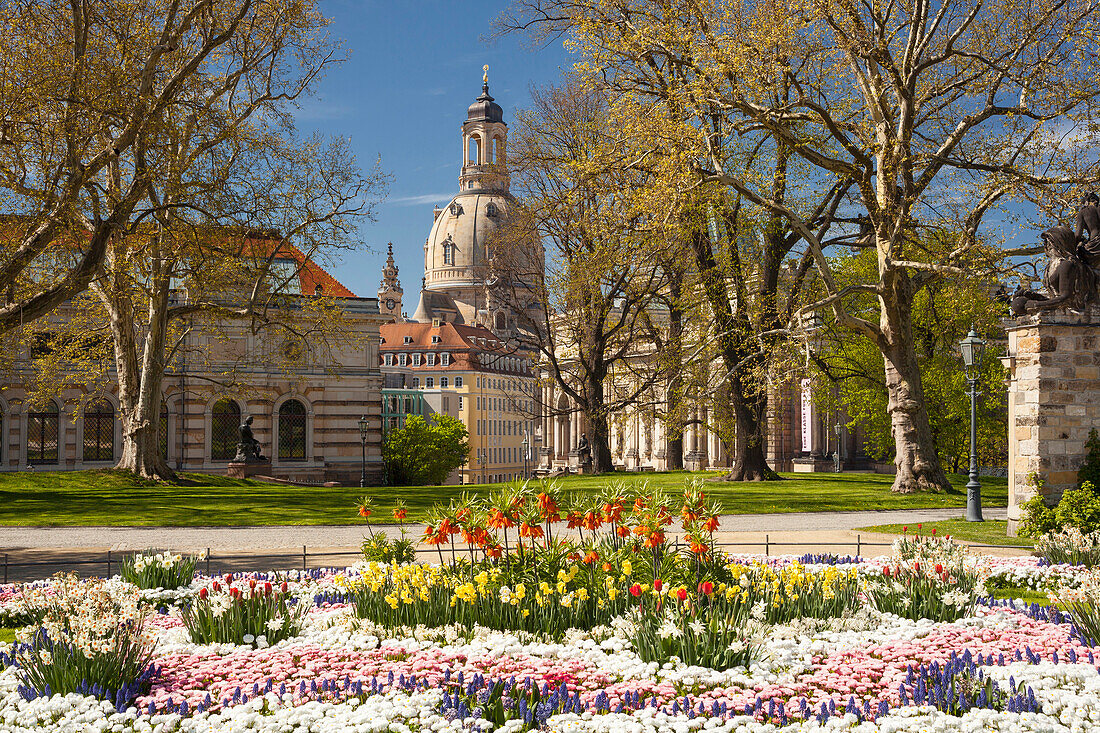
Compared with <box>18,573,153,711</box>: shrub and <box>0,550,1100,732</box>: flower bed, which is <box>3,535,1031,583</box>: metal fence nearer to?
<box>0,550,1100,732</box>: flower bed

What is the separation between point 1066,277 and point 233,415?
1800 inches

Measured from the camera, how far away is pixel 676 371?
3406cm

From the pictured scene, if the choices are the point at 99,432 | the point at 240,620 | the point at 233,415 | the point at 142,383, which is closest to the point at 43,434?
the point at 99,432

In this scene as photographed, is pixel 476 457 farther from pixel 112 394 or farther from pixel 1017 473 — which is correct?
pixel 1017 473

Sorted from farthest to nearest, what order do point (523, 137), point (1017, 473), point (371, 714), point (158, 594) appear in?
point (523, 137), point (1017, 473), point (158, 594), point (371, 714)

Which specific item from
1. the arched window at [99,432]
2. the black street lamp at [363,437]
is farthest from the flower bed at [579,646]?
the arched window at [99,432]

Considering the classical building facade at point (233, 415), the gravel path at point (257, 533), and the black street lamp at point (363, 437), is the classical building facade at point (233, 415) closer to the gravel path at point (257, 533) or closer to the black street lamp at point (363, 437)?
the black street lamp at point (363, 437)

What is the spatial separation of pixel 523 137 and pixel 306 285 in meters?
21.6

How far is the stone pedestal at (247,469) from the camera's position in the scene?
147ft

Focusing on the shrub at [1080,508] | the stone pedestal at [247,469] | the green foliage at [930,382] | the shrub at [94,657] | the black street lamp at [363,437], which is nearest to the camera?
the shrub at [94,657]

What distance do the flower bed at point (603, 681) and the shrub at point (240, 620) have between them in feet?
0.36

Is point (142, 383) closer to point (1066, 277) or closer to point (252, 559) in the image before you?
point (252, 559)

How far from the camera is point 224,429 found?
54.7m

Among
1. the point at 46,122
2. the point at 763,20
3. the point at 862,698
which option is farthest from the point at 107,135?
the point at 862,698
